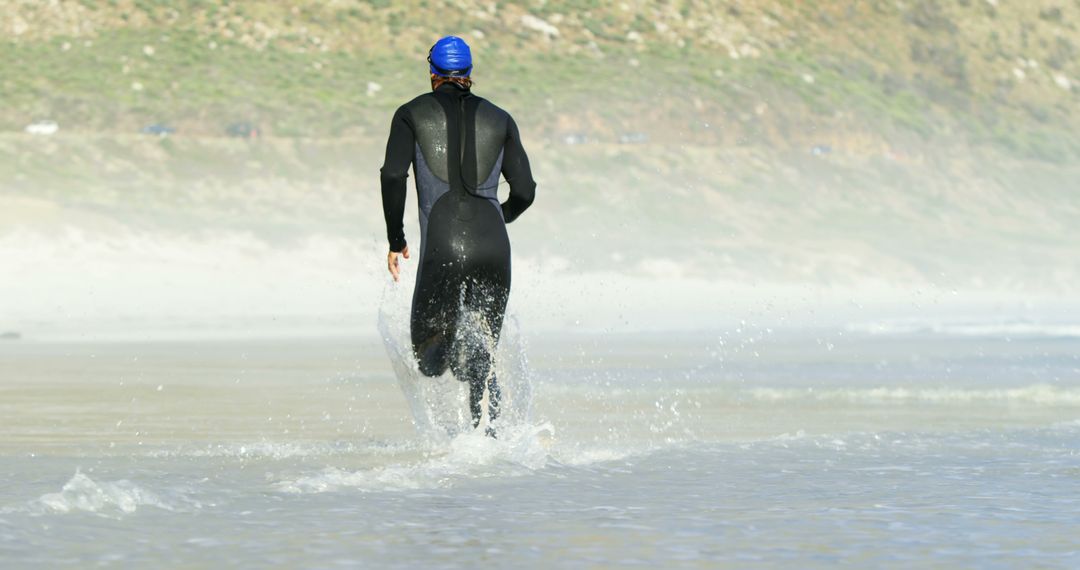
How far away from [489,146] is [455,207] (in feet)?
0.92

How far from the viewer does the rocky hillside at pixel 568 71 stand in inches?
1769

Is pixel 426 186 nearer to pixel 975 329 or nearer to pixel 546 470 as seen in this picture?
pixel 546 470

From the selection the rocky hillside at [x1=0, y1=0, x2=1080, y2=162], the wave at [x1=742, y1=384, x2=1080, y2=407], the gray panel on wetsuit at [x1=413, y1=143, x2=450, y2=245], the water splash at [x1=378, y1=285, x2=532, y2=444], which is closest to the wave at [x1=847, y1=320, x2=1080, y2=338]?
the wave at [x1=742, y1=384, x2=1080, y2=407]

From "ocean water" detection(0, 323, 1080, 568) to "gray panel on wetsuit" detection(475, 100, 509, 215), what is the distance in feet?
2.27

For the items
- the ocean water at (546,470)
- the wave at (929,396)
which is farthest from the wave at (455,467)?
the wave at (929,396)

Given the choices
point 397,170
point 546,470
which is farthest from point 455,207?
point 546,470

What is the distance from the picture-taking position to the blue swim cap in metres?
8.20

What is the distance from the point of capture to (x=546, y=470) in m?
7.72

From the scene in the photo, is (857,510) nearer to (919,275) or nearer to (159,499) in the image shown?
(159,499)

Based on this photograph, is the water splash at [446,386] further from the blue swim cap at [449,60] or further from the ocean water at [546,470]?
the blue swim cap at [449,60]

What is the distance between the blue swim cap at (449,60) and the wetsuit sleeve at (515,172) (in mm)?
269

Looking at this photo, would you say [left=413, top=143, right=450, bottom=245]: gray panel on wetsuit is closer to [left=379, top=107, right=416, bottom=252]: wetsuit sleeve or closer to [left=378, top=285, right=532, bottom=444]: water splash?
[left=379, top=107, right=416, bottom=252]: wetsuit sleeve

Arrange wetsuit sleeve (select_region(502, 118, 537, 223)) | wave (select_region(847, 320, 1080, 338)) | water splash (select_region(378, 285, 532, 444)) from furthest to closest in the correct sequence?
wave (select_region(847, 320, 1080, 338))
water splash (select_region(378, 285, 532, 444))
wetsuit sleeve (select_region(502, 118, 537, 223))

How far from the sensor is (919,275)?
35.5 metres
